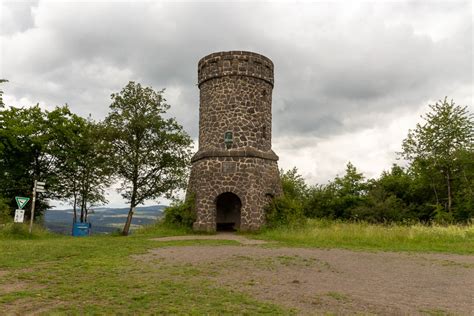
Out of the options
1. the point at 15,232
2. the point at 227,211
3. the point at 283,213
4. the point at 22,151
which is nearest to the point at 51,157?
the point at 22,151

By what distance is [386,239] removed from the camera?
46.2 feet

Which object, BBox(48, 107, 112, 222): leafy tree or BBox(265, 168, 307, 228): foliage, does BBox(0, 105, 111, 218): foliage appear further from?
BBox(265, 168, 307, 228): foliage

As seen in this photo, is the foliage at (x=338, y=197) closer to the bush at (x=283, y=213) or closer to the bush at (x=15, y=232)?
the bush at (x=283, y=213)

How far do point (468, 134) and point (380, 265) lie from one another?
22.5 metres

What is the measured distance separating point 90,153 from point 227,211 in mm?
10038

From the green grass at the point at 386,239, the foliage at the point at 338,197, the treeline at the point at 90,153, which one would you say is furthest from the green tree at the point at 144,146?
the foliage at the point at 338,197

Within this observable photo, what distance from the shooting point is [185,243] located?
44.7 feet

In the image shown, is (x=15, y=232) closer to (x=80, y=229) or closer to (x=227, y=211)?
(x=80, y=229)

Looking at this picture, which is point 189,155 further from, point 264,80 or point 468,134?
point 468,134

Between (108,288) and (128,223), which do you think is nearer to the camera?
(108,288)

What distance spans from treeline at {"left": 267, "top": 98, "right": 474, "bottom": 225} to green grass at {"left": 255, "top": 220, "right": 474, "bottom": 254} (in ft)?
27.6

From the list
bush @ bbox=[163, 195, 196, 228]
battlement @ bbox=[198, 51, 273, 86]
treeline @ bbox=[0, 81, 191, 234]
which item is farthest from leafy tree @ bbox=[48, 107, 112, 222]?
battlement @ bbox=[198, 51, 273, 86]

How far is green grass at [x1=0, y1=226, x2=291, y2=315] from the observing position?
5016mm

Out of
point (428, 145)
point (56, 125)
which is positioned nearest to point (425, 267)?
point (428, 145)
